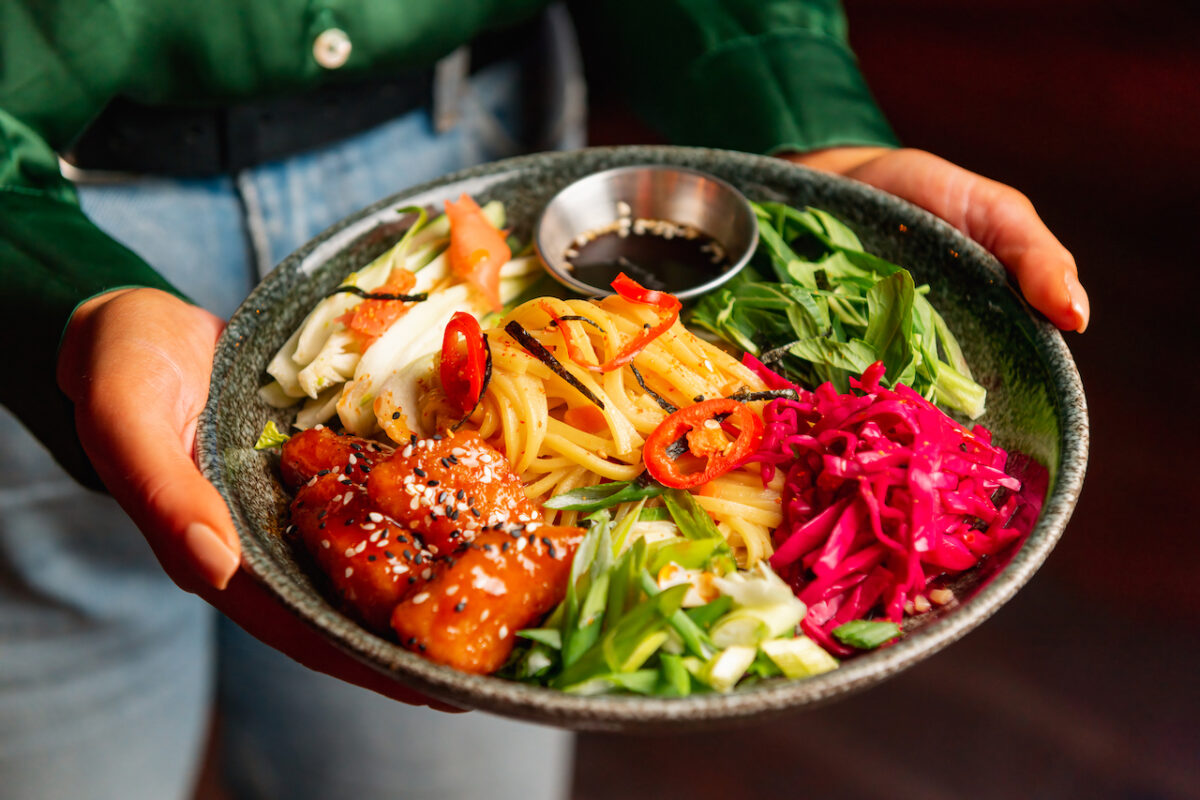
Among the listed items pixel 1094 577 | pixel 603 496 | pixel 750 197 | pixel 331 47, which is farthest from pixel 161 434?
pixel 1094 577

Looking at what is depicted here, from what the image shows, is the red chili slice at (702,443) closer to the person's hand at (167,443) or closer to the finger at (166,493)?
the person's hand at (167,443)

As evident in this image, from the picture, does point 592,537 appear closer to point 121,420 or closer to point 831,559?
point 831,559

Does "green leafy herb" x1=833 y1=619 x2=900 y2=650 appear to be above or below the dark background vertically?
above

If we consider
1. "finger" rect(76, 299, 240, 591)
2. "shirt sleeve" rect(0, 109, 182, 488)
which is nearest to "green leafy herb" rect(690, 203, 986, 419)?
"finger" rect(76, 299, 240, 591)

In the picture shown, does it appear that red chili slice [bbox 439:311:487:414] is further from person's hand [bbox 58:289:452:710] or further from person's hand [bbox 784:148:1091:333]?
person's hand [bbox 784:148:1091:333]

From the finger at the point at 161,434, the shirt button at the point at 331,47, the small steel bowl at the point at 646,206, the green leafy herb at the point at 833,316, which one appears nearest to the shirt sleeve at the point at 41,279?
the finger at the point at 161,434

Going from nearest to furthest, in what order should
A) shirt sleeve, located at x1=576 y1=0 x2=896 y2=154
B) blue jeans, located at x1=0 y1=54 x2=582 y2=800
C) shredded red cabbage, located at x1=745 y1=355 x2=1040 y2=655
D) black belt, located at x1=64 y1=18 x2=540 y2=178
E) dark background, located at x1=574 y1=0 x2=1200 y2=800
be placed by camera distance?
shredded red cabbage, located at x1=745 y1=355 x2=1040 y2=655 < black belt, located at x1=64 y1=18 x2=540 y2=178 < shirt sleeve, located at x1=576 y1=0 x2=896 y2=154 < blue jeans, located at x1=0 y1=54 x2=582 y2=800 < dark background, located at x1=574 y1=0 x2=1200 y2=800

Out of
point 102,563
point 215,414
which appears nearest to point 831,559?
point 215,414
